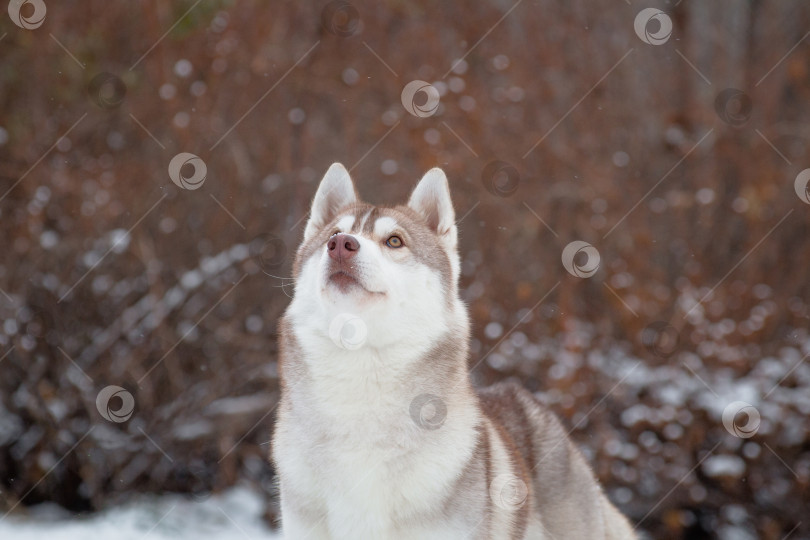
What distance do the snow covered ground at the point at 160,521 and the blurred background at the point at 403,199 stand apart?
0.13 feet

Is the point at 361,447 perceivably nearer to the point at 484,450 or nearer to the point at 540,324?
the point at 484,450

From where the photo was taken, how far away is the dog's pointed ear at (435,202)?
4.16m

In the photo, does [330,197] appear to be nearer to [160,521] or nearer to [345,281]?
[345,281]

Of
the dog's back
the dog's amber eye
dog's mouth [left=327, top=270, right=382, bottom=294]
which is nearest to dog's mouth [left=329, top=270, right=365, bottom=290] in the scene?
dog's mouth [left=327, top=270, right=382, bottom=294]

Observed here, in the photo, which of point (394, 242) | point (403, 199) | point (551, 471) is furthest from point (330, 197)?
point (403, 199)

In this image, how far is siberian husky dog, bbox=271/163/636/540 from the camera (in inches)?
132

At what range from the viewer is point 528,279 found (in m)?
8.05

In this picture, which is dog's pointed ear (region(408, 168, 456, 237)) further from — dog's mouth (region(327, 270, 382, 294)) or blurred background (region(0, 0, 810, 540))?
blurred background (region(0, 0, 810, 540))

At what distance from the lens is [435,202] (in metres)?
4.20

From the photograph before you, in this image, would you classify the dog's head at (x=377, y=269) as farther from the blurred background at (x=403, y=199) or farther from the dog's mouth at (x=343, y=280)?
the blurred background at (x=403, y=199)

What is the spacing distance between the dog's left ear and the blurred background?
120 inches

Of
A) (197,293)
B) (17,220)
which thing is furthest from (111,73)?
(197,293)

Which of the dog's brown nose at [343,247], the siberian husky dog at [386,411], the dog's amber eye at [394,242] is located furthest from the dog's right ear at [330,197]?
the dog's brown nose at [343,247]

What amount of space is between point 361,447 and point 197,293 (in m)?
3.96
